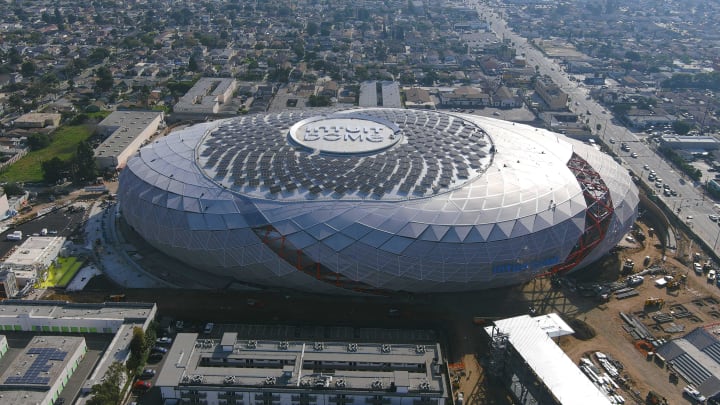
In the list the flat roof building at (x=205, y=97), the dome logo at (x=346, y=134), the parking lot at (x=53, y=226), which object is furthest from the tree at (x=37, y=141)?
the dome logo at (x=346, y=134)

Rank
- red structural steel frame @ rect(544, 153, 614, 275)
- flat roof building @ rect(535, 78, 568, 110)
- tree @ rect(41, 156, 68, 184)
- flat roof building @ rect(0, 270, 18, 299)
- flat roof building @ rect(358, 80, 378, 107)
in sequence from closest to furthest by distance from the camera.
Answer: flat roof building @ rect(0, 270, 18, 299) → red structural steel frame @ rect(544, 153, 614, 275) → tree @ rect(41, 156, 68, 184) → flat roof building @ rect(358, 80, 378, 107) → flat roof building @ rect(535, 78, 568, 110)

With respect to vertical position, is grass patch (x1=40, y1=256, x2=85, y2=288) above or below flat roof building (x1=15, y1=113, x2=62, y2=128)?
above

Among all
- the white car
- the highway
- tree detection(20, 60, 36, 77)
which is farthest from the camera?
tree detection(20, 60, 36, 77)

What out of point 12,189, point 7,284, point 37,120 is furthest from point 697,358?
point 37,120

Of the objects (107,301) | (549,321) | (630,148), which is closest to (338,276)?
(549,321)

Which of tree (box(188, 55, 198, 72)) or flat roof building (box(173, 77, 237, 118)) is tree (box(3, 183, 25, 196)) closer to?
flat roof building (box(173, 77, 237, 118))

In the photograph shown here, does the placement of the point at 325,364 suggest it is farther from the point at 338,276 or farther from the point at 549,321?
the point at 549,321

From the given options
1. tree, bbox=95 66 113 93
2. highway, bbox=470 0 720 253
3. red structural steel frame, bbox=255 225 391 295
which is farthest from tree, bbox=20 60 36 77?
highway, bbox=470 0 720 253

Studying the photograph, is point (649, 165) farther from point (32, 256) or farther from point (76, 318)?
point (32, 256)
